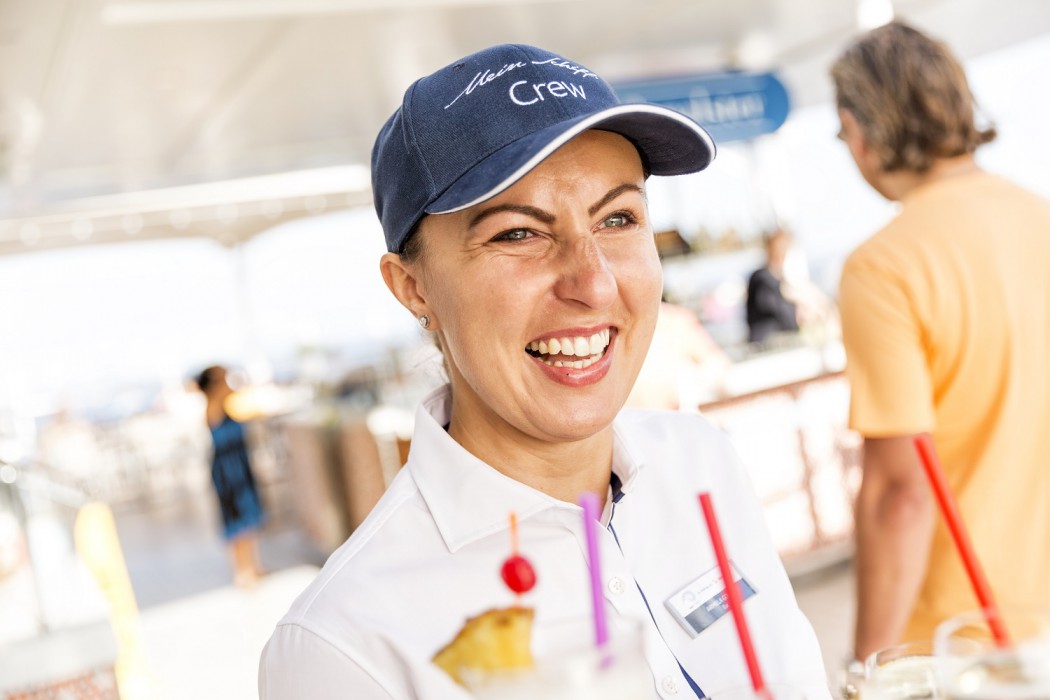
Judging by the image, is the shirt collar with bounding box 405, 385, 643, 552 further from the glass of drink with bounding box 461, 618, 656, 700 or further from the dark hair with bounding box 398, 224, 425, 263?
the glass of drink with bounding box 461, 618, 656, 700

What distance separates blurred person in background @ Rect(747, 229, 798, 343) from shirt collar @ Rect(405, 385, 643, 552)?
4.73m

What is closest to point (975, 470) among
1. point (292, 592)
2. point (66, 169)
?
point (292, 592)

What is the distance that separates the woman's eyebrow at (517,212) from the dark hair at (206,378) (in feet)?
19.2

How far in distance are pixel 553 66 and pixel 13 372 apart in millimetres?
14613

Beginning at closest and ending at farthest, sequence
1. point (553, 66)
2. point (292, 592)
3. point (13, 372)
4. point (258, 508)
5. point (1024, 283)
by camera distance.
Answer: point (553, 66) → point (1024, 283) → point (292, 592) → point (258, 508) → point (13, 372)

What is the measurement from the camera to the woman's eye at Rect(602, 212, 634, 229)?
1090mm

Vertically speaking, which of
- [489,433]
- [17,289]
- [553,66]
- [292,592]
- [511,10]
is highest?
[17,289]

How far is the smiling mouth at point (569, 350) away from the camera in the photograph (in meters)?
1.06

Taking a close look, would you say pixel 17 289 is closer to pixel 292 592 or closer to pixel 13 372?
pixel 13 372

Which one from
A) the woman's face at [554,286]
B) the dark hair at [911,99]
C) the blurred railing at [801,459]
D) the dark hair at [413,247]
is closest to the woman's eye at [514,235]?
the woman's face at [554,286]

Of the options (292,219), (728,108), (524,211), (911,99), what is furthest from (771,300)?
(292,219)

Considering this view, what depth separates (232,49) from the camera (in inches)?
192

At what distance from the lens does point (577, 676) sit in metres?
0.56

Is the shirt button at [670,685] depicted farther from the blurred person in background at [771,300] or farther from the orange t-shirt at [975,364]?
the blurred person in background at [771,300]
